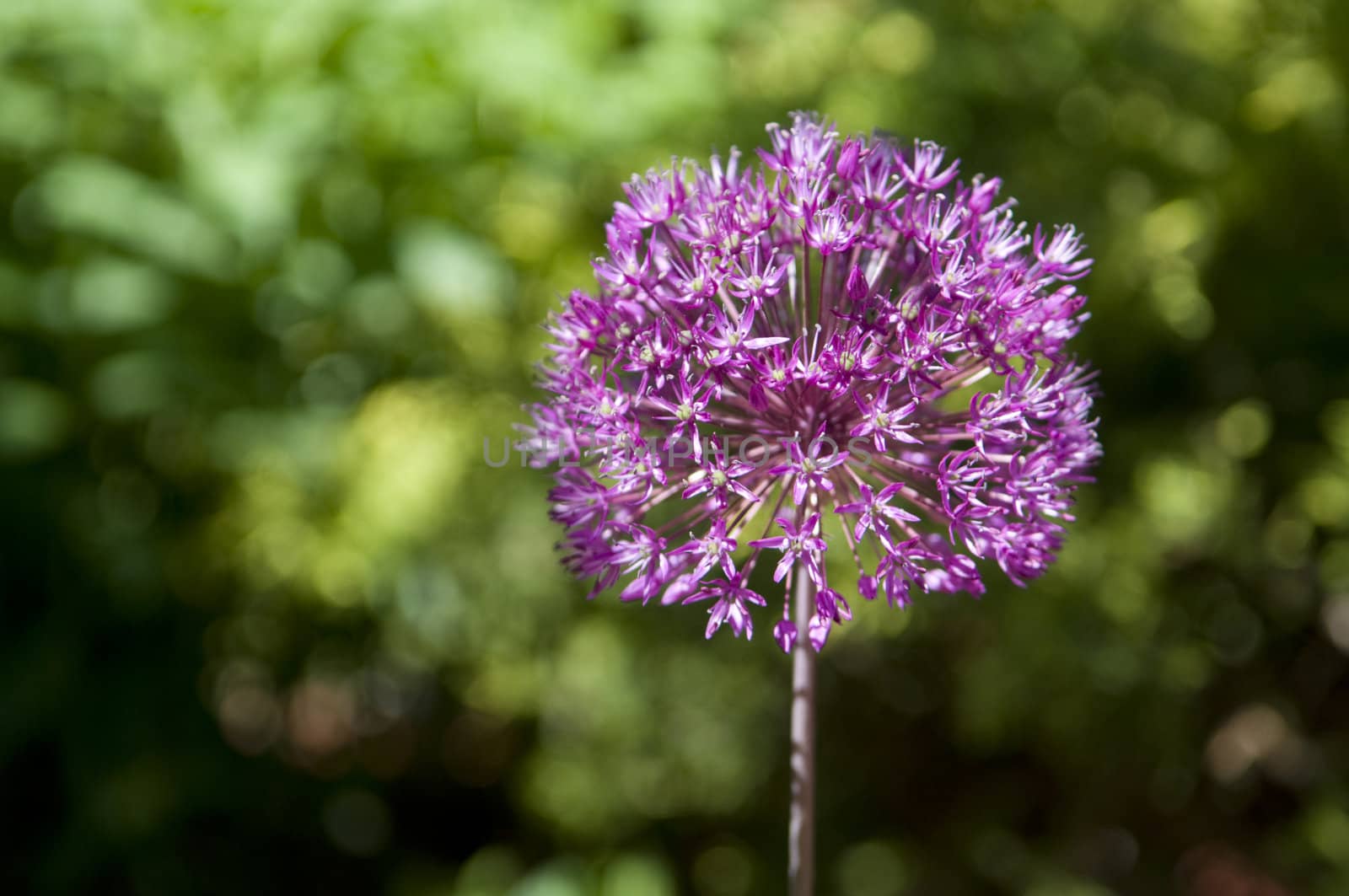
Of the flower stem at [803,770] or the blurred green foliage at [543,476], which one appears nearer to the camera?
the flower stem at [803,770]

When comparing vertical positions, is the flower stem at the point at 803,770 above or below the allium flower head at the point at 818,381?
below

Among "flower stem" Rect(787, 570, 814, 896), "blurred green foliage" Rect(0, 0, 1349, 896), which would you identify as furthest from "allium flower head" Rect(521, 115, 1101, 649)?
"blurred green foliage" Rect(0, 0, 1349, 896)

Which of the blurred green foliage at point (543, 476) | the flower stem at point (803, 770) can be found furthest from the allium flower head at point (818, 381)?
the blurred green foliage at point (543, 476)

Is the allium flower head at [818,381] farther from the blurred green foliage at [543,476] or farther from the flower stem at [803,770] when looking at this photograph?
the blurred green foliage at [543,476]

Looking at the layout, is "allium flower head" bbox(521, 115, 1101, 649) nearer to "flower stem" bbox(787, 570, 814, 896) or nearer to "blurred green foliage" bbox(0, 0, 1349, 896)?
"flower stem" bbox(787, 570, 814, 896)

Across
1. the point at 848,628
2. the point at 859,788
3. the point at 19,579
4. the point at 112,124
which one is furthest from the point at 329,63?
the point at 859,788

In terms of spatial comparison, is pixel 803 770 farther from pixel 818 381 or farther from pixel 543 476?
pixel 543 476
